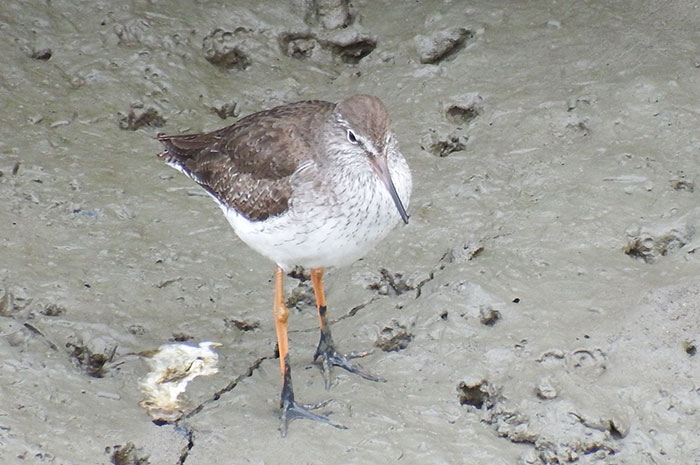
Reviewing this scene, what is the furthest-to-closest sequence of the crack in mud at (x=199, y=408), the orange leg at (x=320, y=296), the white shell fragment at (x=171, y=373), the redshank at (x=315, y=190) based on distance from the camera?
the orange leg at (x=320, y=296) < the white shell fragment at (x=171, y=373) < the redshank at (x=315, y=190) < the crack in mud at (x=199, y=408)

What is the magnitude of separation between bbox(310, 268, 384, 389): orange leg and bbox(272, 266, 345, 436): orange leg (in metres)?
0.22

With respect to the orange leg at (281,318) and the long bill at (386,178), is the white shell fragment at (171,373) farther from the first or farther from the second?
the long bill at (386,178)

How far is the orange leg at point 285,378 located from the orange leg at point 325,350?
0.73ft

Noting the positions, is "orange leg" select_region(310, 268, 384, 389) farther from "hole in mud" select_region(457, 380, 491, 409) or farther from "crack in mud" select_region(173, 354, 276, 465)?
"hole in mud" select_region(457, 380, 491, 409)

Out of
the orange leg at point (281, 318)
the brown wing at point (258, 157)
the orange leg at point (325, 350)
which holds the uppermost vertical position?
the brown wing at point (258, 157)

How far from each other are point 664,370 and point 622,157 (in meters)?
1.89

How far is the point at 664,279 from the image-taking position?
5.87 m

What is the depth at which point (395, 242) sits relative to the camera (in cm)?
669

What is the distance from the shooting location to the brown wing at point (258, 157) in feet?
18.1

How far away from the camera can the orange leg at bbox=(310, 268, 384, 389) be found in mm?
5723

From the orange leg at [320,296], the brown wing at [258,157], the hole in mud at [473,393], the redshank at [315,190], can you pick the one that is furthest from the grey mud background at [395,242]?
the brown wing at [258,157]

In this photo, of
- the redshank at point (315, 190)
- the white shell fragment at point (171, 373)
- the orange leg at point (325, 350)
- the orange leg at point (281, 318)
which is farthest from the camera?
the orange leg at point (325, 350)

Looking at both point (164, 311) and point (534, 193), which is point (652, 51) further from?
point (164, 311)

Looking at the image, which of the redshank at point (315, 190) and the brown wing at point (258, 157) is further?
the brown wing at point (258, 157)
